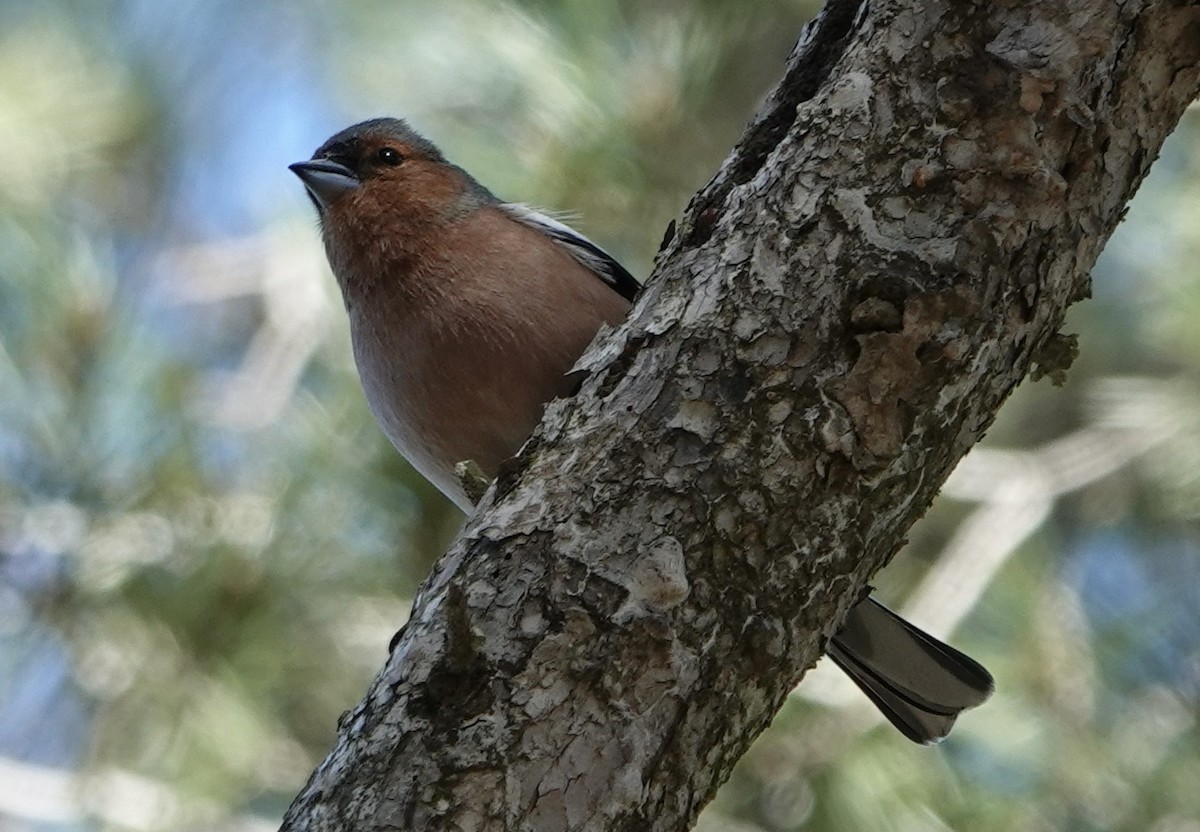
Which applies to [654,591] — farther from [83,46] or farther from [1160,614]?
[83,46]

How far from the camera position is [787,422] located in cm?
204

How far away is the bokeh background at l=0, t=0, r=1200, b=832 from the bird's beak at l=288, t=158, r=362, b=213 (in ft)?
2.87

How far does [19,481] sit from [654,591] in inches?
115

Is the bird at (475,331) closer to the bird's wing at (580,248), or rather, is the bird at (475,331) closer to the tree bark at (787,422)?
the bird's wing at (580,248)

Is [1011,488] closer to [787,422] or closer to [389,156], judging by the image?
[389,156]

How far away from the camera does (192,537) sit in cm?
426

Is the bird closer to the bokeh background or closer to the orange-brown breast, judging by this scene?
the orange-brown breast

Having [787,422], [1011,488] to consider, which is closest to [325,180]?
[787,422]

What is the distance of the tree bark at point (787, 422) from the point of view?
6.45 ft

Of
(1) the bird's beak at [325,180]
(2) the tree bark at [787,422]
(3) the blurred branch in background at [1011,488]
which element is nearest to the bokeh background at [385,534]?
(3) the blurred branch in background at [1011,488]

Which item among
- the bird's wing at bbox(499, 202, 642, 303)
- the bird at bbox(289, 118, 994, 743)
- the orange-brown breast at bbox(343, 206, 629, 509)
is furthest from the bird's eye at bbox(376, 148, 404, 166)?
the orange-brown breast at bbox(343, 206, 629, 509)

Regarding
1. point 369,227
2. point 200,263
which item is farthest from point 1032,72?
point 200,263

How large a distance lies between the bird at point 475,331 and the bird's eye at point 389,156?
6cm

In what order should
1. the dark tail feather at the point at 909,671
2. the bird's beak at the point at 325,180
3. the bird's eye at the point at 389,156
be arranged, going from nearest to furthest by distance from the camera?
the dark tail feather at the point at 909,671
the bird's beak at the point at 325,180
the bird's eye at the point at 389,156
